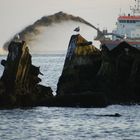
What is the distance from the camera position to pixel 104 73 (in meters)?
58.9

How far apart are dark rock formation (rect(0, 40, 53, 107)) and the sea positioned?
26.9 inches

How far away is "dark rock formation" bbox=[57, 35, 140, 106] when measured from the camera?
58688mm

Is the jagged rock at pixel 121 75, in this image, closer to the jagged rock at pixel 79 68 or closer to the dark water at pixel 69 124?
the jagged rock at pixel 79 68

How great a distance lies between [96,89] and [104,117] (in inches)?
319

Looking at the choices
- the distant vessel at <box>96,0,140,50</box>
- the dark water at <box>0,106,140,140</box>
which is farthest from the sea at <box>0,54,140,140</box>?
the distant vessel at <box>96,0,140,50</box>

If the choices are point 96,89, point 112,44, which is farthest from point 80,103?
point 112,44

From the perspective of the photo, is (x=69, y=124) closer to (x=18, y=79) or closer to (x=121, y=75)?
(x=18, y=79)

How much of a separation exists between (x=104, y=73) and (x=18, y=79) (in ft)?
24.2

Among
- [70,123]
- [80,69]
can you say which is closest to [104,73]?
[80,69]

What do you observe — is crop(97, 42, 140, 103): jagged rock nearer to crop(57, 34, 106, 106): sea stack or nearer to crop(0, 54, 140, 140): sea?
crop(57, 34, 106, 106): sea stack

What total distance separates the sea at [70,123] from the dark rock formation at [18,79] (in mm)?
684

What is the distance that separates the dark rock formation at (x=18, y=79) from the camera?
175 feet

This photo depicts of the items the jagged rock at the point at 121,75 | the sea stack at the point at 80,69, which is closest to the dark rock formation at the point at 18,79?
the sea stack at the point at 80,69

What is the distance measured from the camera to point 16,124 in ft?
156
